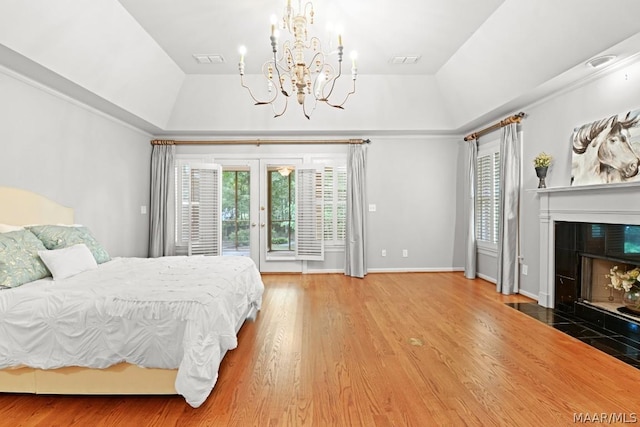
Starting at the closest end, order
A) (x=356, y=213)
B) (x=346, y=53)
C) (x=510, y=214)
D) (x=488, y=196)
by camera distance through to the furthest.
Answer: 1. (x=346, y=53)
2. (x=510, y=214)
3. (x=488, y=196)
4. (x=356, y=213)

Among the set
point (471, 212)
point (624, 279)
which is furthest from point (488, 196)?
point (624, 279)

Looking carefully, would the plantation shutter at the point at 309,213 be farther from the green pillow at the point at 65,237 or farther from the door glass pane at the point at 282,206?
the green pillow at the point at 65,237

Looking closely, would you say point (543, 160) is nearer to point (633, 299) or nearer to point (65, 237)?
point (633, 299)

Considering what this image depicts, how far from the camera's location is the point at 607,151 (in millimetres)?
3404

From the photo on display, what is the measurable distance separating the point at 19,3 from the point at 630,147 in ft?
17.4

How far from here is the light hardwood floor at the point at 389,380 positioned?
2.05 meters

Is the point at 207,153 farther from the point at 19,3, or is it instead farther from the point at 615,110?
the point at 615,110

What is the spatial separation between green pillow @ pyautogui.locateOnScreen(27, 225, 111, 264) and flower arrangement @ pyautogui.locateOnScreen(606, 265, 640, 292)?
5245 millimetres

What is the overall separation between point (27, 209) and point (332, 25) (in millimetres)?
3690

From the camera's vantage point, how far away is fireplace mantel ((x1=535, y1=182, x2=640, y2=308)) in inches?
126

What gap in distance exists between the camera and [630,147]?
3.18m

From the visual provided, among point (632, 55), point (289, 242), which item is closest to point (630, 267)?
point (632, 55)

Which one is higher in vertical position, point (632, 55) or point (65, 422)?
point (632, 55)

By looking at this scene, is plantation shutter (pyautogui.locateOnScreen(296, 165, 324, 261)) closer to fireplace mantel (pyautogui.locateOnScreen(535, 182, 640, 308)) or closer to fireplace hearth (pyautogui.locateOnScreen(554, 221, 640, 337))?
fireplace mantel (pyautogui.locateOnScreen(535, 182, 640, 308))
